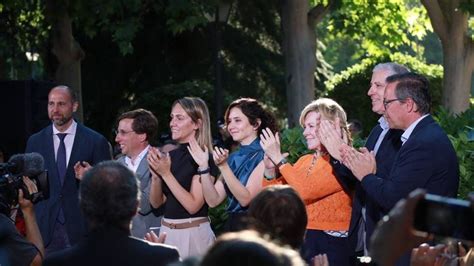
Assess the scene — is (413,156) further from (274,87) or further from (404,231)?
(274,87)

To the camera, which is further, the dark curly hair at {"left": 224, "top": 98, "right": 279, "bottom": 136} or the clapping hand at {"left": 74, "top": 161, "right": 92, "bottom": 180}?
the clapping hand at {"left": 74, "top": 161, "right": 92, "bottom": 180}

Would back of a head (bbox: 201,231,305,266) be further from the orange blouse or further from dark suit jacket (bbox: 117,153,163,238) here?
dark suit jacket (bbox: 117,153,163,238)

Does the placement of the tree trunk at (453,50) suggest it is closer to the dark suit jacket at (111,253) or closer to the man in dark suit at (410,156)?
the man in dark suit at (410,156)

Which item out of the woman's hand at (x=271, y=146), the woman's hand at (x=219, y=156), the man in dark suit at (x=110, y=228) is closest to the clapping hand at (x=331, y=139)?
the woman's hand at (x=271, y=146)

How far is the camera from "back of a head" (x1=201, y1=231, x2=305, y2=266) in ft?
11.5

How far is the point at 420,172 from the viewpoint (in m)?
7.19

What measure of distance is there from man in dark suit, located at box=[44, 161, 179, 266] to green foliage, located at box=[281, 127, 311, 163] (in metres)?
5.39

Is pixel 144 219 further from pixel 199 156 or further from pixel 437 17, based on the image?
pixel 437 17

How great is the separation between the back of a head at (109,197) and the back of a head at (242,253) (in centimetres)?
144

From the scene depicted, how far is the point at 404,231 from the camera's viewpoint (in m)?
3.38

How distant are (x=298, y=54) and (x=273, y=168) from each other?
47.7ft

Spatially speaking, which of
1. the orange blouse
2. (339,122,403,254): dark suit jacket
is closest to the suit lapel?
(339,122,403,254): dark suit jacket

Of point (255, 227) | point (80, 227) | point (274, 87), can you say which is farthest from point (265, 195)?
point (274, 87)

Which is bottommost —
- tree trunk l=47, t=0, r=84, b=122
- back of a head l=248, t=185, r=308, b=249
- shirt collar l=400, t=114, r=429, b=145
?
back of a head l=248, t=185, r=308, b=249
